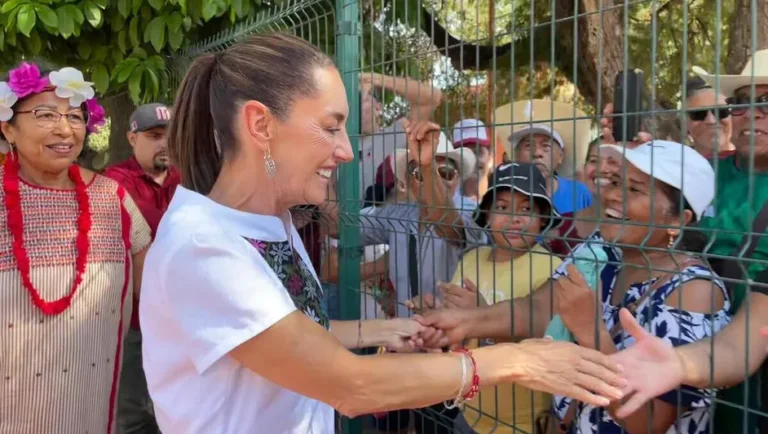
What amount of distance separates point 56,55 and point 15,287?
8.73ft

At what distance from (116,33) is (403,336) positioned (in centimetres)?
338

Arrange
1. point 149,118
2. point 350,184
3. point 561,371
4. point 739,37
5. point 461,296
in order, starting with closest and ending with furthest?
point 561,371
point 461,296
point 350,184
point 149,118
point 739,37

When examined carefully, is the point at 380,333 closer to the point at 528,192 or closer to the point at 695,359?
the point at 528,192

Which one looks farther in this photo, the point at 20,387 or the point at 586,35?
the point at 586,35

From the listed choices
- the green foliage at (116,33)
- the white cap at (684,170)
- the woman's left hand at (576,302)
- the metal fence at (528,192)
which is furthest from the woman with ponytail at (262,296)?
the green foliage at (116,33)

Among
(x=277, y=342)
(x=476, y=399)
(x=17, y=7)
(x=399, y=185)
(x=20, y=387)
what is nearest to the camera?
(x=277, y=342)

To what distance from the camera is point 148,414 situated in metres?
3.37

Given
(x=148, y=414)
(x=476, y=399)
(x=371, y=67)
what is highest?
(x=371, y=67)

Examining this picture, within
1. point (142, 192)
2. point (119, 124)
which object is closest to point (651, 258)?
point (142, 192)

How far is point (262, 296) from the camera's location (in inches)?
49.7

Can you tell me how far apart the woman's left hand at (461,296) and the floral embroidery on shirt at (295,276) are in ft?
2.03

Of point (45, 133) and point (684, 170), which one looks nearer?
point (684, 170)

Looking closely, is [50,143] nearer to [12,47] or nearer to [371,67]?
Answer: [371,67]

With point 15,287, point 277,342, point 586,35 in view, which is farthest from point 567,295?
point 586,35
